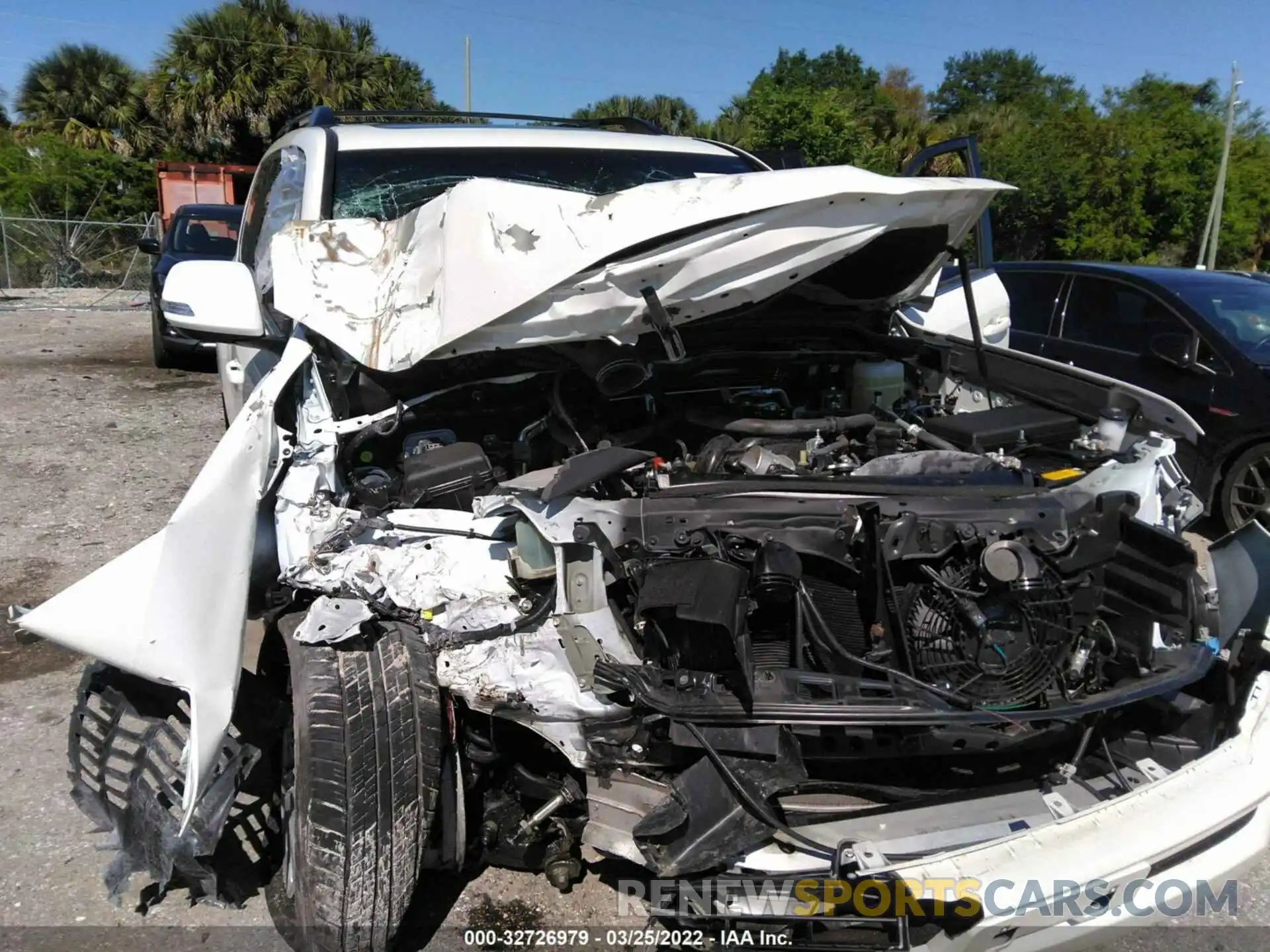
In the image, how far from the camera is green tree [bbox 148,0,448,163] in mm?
23750

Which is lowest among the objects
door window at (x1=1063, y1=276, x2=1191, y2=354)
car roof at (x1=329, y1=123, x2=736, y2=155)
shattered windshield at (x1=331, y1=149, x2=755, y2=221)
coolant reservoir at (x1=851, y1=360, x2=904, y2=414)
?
coolant reservoir at (x1=851, y1=360, x2=904, y2=414)

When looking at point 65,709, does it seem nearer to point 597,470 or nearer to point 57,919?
point 57,919

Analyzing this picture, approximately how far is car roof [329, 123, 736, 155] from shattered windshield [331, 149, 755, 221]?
0.12 feet

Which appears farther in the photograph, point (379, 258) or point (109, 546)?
point (109, 546)

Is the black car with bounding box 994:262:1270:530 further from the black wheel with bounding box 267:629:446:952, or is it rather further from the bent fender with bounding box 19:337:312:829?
the bent fender with bounding box 19:337:312:829

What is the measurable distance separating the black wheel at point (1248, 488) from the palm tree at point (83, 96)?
29.8 meters

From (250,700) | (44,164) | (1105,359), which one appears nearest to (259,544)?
(250,700)

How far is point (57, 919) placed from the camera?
8.33ft

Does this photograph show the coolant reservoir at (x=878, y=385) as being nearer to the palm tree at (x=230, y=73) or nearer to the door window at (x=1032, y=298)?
the door window at (x=1032, y=298)

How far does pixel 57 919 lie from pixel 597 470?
1999 millimetres

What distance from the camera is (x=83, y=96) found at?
89.3 ft

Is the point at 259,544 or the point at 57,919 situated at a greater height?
the point at 259,544

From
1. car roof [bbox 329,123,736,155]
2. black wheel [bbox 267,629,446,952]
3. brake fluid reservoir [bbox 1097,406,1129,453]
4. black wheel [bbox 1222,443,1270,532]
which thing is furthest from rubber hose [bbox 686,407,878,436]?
black wheel [bbox 1222,443,1270,532]

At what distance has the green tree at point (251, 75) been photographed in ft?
77.9
